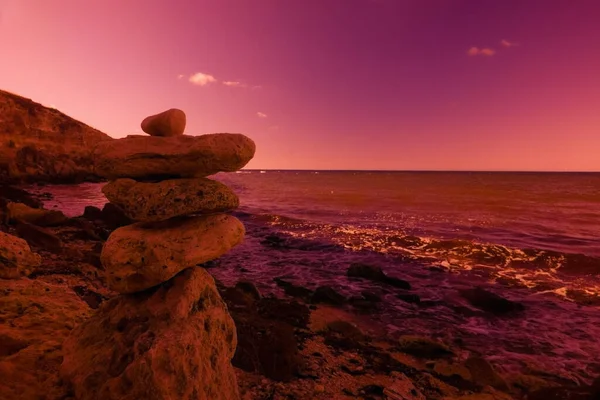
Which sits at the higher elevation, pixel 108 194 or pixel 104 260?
pixel 108 194

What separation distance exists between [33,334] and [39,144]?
61160mm

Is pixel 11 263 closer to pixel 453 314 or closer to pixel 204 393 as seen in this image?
pixel 204 393

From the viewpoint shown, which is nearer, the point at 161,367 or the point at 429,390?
the point at 161,367

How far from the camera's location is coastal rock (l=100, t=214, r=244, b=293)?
5.00 metres

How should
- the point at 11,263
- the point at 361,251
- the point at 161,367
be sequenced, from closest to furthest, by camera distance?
the point at 161,367 → the point at 11,263 → the point at 361,251

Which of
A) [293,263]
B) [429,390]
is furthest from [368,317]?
[293,263]

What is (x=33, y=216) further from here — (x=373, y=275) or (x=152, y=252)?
(x=373, y=275)

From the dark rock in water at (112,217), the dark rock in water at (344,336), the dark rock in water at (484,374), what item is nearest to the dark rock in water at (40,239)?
the dark rock in water at (112,217)

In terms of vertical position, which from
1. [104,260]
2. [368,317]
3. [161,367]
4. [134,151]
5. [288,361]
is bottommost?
[368,317]

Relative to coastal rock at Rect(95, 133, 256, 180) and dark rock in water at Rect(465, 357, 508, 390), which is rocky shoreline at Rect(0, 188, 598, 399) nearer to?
dark rock in water at Rect(465, 357, 508, 390)

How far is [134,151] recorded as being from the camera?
5605 millimetres

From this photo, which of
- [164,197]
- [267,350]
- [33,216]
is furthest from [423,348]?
[33,216]

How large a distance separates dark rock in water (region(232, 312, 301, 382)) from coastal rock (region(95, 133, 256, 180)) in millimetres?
4249

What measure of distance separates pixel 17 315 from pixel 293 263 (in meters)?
12.6
